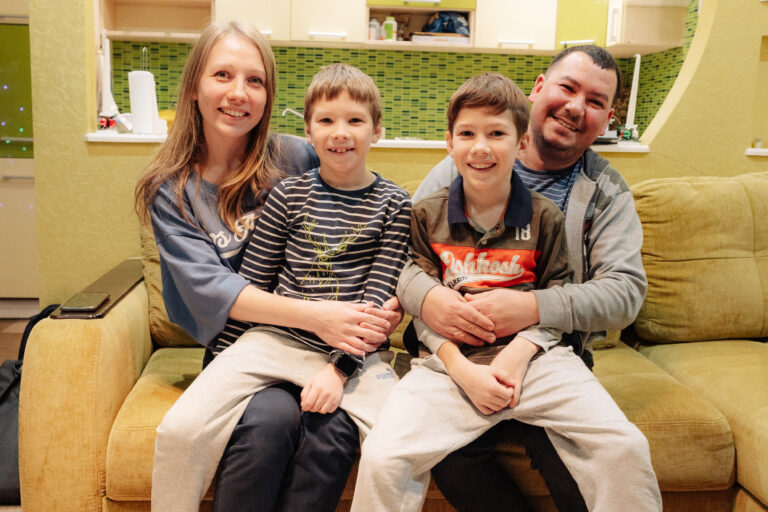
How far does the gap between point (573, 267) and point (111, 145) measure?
1.96 meters

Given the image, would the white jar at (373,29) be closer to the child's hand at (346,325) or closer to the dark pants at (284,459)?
the child's hand at (346,325)

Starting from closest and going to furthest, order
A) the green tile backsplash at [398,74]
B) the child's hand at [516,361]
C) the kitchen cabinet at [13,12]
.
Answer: the child's hand at [516,361] < the kitchen cabinet at [13,12] < the green tile backsplash at [398,74]

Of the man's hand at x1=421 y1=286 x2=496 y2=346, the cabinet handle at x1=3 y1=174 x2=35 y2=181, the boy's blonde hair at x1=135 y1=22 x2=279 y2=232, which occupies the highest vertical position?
the boy's blonde hair at x1=135 y1=22 x2=279 y2=232

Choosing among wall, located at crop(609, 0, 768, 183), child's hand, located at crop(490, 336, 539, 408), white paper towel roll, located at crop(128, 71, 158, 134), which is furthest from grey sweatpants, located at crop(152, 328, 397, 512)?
wall, located at crop(609, 0, 768, 183)

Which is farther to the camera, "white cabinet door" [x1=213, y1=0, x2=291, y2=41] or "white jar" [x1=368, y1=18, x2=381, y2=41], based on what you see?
"white jar" [x1=368, y1=18, x2=381, y2=41]

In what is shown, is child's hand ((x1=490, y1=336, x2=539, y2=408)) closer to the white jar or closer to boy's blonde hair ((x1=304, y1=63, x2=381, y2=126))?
boy's blonde hair ((x1=304, y1=63, x2=381, y2=126))

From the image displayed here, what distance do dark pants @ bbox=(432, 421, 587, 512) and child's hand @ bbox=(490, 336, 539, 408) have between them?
122 millimetres

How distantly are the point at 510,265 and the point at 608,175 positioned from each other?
43 centimetres

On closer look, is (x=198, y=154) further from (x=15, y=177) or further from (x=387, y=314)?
(x=15, y=177)

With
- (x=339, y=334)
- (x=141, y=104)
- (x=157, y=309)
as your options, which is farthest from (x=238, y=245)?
(x=141, y=104)

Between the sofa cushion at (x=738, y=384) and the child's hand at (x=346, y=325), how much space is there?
871mm

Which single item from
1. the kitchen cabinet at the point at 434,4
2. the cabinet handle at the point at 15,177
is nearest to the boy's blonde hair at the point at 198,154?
the kitchen cabinet at the point at 434,4

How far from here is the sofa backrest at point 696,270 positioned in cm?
196

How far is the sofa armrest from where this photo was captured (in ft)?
4.57
